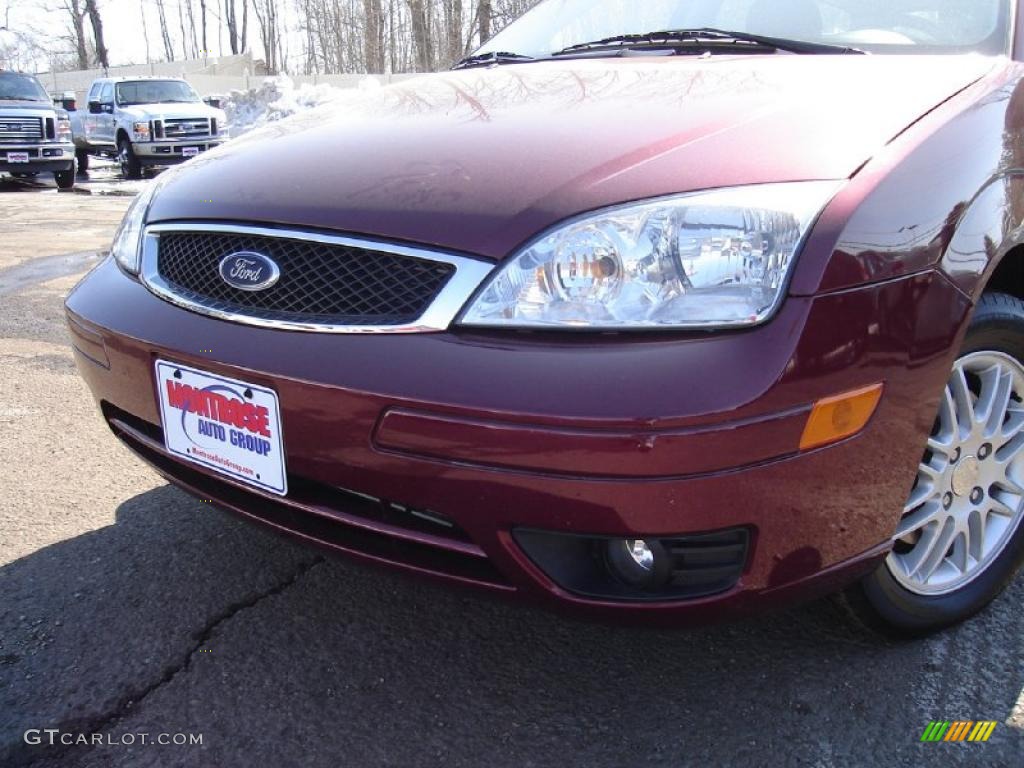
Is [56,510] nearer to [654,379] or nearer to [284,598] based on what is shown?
[284,598]

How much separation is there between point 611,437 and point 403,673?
0.84m

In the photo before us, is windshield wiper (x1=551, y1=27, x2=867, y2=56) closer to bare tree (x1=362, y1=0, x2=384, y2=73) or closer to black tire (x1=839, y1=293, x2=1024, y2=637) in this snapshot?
black tire (x1=839, y1=293, x2=1024, y2=637)

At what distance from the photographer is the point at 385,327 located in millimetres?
1505

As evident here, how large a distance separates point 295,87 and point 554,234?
27.4m

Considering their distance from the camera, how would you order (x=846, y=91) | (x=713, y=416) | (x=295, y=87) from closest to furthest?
(x=713, y=416) < (x=846, y=91) < (x=295, y=87)

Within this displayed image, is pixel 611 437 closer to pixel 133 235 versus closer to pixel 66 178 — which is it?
pixel 133 235

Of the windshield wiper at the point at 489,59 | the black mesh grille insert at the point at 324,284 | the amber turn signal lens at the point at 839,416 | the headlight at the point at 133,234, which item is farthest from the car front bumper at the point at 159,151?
the amber turn signal lens at the point at 839,416

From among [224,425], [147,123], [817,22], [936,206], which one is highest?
[817,22]

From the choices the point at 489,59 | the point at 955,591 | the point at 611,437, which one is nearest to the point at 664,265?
the point at 611,437

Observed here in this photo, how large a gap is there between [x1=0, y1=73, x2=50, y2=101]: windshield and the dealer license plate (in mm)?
14986

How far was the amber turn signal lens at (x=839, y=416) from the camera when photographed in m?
1.40

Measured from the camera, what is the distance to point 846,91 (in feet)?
5.81

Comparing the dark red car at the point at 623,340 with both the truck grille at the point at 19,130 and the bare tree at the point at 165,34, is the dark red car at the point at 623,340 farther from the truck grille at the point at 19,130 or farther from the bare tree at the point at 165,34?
the bare tree at the point at 165,34

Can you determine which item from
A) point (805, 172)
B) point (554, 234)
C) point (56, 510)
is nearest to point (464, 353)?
point (554, 234)
